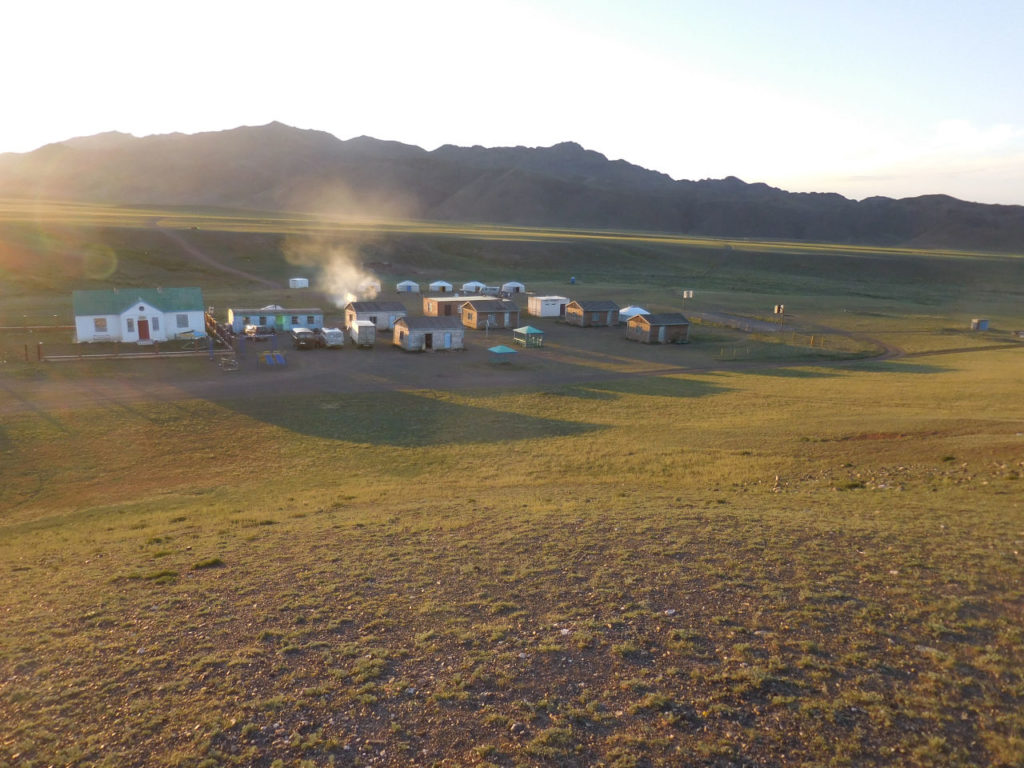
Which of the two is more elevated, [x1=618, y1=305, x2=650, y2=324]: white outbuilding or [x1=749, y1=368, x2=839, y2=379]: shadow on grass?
[x1=618, y1=305, x2=650, y2=324]: white outbuilding

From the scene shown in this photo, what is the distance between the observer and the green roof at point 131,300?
49.4 meters

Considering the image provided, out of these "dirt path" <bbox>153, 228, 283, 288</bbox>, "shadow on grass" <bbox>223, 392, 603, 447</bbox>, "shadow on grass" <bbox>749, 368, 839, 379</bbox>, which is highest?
"dirt path" <bbox>153, 228, 283, 288</bbox>

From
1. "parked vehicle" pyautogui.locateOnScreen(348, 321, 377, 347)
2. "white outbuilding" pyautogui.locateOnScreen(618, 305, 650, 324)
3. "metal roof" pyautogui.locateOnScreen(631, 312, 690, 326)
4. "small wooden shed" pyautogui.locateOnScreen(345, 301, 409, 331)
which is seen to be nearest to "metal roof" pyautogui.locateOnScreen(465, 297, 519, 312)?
"small wooden shed" pyautogui.locateOnScreen(345, 301, 409, 331)

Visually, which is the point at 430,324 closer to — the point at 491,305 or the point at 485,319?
the point at 485,319

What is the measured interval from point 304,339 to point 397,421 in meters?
21.8

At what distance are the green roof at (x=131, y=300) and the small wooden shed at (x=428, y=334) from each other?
17.0 meters

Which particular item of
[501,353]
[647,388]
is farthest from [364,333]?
[647,388]

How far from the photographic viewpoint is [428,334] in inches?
2125

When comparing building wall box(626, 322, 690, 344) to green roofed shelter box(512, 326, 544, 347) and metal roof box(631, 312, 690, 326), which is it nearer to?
metal roof box(631, 312, 690, 326)

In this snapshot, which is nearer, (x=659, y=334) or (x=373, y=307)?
(x=659, y=334)

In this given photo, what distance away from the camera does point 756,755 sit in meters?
8.66

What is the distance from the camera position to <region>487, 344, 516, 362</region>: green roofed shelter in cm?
4984

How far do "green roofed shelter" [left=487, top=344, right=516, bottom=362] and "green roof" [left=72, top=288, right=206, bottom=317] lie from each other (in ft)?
81.6

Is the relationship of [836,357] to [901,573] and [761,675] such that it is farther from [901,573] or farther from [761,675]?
[761,675]
